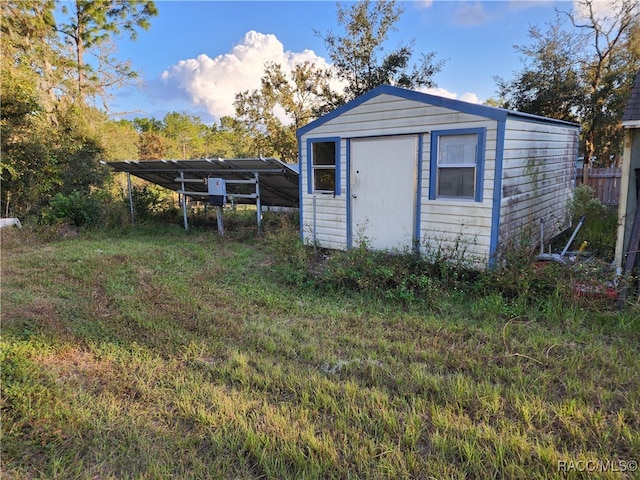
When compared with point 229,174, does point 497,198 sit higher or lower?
lower

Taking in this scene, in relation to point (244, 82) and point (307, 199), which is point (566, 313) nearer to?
point (307, 199)

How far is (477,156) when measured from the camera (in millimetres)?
5184

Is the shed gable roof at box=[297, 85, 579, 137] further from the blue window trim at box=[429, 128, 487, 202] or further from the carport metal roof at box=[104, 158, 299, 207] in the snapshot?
the carport metal roof at box=[104, 158, 299, 207]

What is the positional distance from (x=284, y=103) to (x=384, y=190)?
11.6 meters

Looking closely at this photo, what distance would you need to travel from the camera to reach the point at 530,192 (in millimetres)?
6105

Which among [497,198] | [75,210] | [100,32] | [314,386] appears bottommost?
[314,386]

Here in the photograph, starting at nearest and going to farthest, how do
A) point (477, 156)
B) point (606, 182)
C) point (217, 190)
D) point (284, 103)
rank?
point (477, 156) → point (217, 190) → point (606, 182) → point (284, 103)

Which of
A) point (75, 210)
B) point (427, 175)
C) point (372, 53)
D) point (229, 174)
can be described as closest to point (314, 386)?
point (427, 175)

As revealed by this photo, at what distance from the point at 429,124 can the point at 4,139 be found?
10160mm

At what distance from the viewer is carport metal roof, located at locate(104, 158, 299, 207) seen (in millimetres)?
8375

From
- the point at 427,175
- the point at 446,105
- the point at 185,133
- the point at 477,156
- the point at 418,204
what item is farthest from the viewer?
the point at 185,133

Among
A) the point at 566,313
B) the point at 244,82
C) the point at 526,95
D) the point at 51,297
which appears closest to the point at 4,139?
the point at 51,297

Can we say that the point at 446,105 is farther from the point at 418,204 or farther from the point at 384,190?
the point at 384,190

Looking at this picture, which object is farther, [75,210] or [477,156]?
[75,210]
